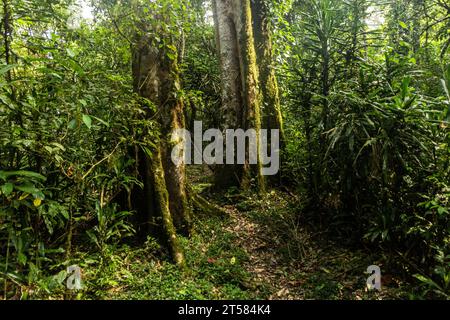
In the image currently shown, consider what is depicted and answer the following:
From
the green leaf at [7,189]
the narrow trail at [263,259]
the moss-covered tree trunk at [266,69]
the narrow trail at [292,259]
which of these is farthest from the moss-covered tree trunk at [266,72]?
the green leaf at [7,189]

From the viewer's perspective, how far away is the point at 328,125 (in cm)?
453

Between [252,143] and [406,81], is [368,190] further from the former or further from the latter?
[252,143]

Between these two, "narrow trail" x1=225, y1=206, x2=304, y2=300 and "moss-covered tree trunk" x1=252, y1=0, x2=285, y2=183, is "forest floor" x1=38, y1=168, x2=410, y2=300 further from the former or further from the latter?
"moss-covered tree trunk" x1=252, y1=0, x2=285, y2=183

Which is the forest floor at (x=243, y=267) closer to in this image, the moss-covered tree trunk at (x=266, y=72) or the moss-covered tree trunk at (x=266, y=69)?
the moss-covered tree trunk at (x=266, y=72)

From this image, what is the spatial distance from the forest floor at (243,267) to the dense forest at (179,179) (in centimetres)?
2

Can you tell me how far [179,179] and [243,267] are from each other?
1568mm

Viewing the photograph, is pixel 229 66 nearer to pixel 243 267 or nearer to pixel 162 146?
pixel 162 146

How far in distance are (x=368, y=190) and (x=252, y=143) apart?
2708 mm

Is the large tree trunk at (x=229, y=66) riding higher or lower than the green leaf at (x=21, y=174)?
higher

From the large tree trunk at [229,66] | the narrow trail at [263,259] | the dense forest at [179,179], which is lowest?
the narrow trail at [263,259]

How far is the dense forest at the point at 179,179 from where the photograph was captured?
10.2 feet

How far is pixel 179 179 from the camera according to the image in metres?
4.68

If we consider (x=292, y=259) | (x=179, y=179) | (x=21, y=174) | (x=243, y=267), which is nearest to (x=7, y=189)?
(x=21, y=174)

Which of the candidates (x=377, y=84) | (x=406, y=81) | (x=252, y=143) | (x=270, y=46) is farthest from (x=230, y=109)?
(x=406, y=81)
